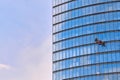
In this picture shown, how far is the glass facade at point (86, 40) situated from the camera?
15200 centimetres

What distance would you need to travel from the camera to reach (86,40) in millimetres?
157750

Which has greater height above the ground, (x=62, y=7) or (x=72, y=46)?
(x=62, y=7)

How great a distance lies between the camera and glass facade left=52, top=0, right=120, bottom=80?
152000 millimetres

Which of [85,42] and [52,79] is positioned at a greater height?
[85,42]

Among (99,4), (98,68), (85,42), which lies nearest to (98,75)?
(98,68)

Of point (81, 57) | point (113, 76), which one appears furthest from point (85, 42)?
point (113, 76)

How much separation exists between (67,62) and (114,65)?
1791 centimetres

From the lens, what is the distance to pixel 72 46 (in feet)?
527

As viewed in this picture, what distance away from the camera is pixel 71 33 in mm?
161875

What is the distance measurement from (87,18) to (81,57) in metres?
13.3

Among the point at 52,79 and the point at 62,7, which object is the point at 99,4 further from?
the point at 52,79

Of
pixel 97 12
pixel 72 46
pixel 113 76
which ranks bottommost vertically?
pixel 113 76

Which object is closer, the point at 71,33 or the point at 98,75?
the point at 98,75

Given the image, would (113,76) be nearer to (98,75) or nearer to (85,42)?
(98,75)
